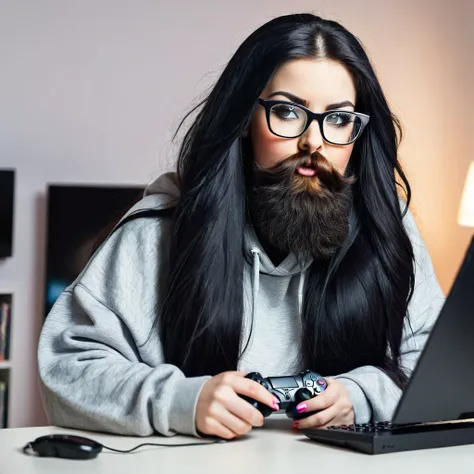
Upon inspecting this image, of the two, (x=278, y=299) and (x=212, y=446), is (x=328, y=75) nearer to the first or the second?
(x=278, y=299)

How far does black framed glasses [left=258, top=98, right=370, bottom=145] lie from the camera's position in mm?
1462

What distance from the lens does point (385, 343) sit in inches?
61.4

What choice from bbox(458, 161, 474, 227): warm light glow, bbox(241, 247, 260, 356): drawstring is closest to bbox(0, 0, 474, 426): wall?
bbox(458, 161, 474, 227): warm light glow

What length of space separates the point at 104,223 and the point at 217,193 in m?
2.47

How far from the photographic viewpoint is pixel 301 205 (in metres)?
1.53

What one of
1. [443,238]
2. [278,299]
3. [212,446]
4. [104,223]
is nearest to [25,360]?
[104,223]

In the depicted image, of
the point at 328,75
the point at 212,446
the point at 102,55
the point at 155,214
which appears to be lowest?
the point at 212,446

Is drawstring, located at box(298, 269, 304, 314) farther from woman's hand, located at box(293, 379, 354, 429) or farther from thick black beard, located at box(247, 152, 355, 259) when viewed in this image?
woman's hand, located at box(293, 379, 354, 429)

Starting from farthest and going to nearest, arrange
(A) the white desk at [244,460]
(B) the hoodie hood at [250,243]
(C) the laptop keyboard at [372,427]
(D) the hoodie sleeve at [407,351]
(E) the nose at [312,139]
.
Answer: (B) the hoodie hood at [250,243]
(E) the nose at [312,139]
(D) the hoodie sleeve at [407,351]
(C) the laptop keyboard at [372,427]
(A) the white desk at [244,460]

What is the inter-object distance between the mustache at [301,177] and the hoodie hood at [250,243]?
110mm

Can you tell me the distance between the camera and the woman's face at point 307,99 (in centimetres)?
147

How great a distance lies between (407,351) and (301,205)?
1.09ft

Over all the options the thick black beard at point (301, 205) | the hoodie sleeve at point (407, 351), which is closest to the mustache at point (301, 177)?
the thick black beard at point (301, 205)

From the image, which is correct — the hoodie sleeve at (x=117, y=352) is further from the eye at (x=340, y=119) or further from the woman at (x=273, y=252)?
the eye at (x=340, y=119)
